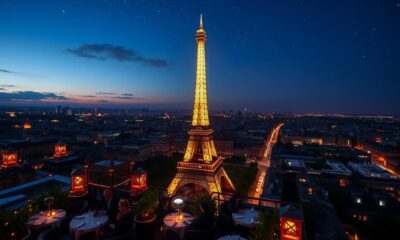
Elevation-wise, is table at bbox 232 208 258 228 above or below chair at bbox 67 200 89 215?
above

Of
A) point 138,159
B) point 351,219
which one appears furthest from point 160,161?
point 351,219

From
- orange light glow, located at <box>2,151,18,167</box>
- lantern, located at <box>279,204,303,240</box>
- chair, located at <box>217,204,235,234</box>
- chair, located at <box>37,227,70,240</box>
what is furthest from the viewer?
orange light glow, located at <box>2,151,18,167</box>

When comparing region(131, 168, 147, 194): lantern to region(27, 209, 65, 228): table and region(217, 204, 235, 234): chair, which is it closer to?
region(27, 209, 65, 228): table

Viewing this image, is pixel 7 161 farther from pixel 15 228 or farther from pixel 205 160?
pixel 205 160

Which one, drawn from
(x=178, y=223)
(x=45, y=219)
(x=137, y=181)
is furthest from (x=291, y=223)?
(x=45, y=219)

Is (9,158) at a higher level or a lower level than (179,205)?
lower

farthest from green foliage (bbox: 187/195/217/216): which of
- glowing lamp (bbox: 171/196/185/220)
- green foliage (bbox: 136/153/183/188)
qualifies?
green foliage (bbox: 136/153/183/188)

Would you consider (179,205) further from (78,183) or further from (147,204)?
(78,183)
